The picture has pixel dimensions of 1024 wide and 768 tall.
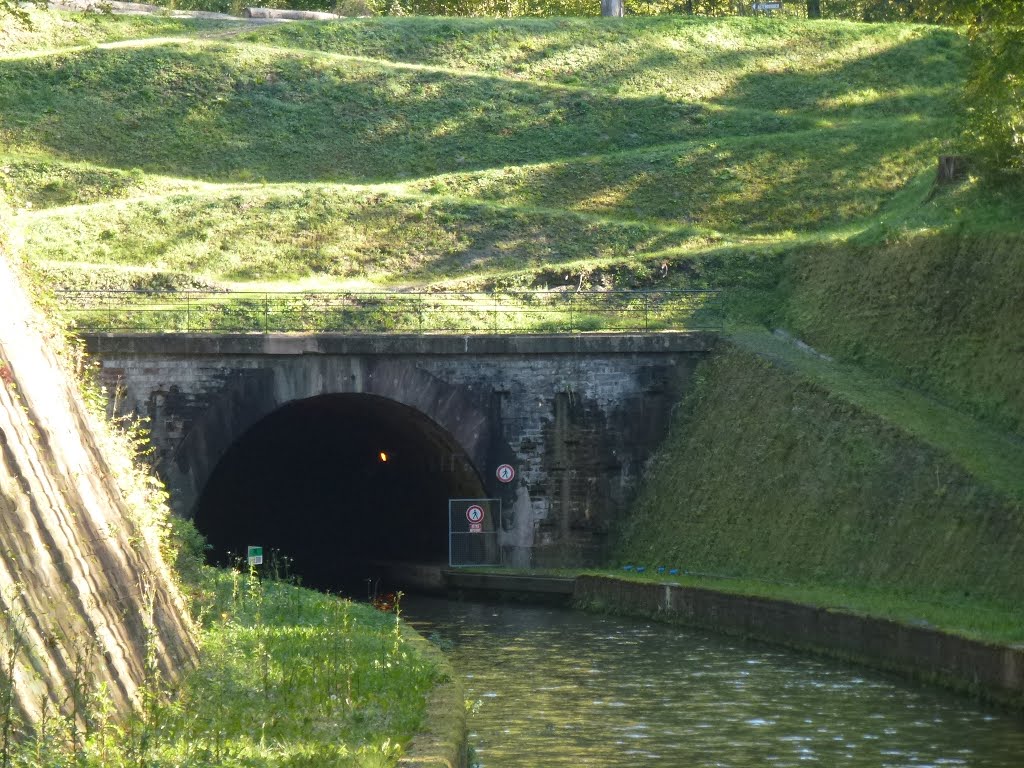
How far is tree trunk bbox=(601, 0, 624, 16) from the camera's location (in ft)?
209

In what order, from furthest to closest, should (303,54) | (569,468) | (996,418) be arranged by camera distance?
(303,54) < (569,468) < (996,418)

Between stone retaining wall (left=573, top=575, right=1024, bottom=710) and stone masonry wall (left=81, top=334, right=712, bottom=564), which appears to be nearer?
stone retaining wall (left=573, top=575, right=1024, bottom=710)

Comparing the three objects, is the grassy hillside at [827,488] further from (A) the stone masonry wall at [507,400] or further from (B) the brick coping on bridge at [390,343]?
(B) the brick coping on bridge at [390,343]

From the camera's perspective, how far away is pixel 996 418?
24.6 m

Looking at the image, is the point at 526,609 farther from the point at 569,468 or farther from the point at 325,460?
the point at 325,460

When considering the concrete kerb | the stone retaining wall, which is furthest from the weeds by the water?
the stone retaining wall

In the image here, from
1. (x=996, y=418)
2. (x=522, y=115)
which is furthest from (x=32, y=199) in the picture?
(x=996, y=418)

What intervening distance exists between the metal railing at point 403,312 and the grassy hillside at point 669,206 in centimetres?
137

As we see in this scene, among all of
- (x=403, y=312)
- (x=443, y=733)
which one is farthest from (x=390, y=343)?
(x=443, y=733)

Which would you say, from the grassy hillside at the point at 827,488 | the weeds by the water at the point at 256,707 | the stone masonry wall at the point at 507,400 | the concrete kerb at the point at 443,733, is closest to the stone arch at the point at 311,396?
the stone masonry wall at the point at 507,400

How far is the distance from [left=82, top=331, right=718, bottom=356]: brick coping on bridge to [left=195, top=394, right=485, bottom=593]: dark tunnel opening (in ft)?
4.70

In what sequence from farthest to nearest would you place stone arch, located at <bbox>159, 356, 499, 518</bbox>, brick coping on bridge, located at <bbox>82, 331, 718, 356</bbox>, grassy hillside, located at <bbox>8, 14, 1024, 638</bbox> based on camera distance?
stone arch, located at <bbox>159, 356, 499, 518</bbox> → brick coping on bridge, located at <bbox>82, 331, 718, 356</bbox> → grassy hillside, located at <bbox>8, 14, 1024, 638</bbox>

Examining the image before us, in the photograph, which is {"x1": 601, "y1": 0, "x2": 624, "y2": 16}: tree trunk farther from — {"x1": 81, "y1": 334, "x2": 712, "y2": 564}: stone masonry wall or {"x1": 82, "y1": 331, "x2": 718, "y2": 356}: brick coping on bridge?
{"x1": 81, "y1": 334, "x2": 712, "y2": 564}: stone masonry wall

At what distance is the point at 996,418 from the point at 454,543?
11.3m
